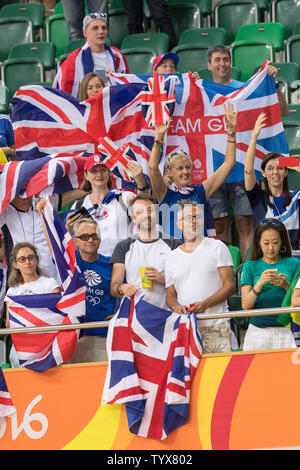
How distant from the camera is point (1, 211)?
7.18 meters

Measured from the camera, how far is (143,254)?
6.24m

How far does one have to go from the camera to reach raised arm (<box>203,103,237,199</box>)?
7.11 m

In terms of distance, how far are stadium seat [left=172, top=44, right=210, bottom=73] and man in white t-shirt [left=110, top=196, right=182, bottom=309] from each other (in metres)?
4.37

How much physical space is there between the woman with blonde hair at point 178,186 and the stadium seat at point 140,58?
3338mm

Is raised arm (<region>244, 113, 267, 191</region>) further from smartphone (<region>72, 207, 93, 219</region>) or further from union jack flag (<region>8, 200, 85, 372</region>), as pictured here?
union jack flag (<region>8, 200, 85, 372</region>)

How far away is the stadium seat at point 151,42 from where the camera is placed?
10703 mm

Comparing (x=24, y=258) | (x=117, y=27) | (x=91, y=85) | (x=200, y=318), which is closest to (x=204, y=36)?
(x=117, y=27)

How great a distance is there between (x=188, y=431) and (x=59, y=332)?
106 cm

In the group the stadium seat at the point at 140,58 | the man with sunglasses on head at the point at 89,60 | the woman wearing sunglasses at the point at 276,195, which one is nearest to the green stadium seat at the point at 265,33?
the stadium seat at the point at 140,58

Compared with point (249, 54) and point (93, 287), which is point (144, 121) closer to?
point (93, 287)

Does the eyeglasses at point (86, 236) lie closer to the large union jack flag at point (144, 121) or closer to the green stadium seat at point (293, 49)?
the large union jack flag at point (144, 121)

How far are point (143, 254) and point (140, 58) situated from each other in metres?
4.67

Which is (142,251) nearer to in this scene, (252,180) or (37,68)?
(252,180)

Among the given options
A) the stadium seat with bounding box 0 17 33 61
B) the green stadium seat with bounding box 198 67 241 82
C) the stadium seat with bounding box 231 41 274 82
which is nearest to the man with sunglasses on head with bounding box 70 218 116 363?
the green stadium seat with bounding box 198 67 241 82
